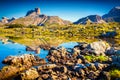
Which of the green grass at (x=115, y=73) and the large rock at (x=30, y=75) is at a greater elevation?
the large rock at (x=30, y=75)

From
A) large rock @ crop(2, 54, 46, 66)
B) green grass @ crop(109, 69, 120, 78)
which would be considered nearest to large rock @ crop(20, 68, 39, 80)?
large rock @ crop(2, 54, 46, 66)

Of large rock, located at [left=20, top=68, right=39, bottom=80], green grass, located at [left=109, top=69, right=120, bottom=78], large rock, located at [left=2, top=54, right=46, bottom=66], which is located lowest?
green grass, located at [left=109, top=69, right=120, bottom=78]

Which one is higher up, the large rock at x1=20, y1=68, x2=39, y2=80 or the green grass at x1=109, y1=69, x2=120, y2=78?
the large rock at x1=20, y1=68, x2=39, y2=80

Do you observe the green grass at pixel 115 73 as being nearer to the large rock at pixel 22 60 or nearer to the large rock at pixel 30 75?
the large rock at pixel 30 75

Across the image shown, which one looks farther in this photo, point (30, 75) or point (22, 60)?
point (22, 60)

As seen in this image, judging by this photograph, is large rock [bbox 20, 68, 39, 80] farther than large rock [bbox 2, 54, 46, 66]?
No

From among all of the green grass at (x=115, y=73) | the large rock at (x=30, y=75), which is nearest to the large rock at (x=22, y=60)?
the large rock at (x=30, y=75)

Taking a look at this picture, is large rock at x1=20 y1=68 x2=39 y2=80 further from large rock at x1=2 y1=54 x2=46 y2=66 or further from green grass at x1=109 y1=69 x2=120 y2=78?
green grass at x1=109 y1=69 x2=120 y2=78

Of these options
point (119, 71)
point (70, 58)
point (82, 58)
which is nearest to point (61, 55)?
point (70, 58)

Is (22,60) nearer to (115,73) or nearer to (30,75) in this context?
(30,75)

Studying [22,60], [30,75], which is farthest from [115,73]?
[22,60]

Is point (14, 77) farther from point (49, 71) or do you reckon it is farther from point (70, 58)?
point (70, 58)

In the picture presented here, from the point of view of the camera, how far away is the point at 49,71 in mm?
44188

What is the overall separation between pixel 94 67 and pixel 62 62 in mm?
11676
